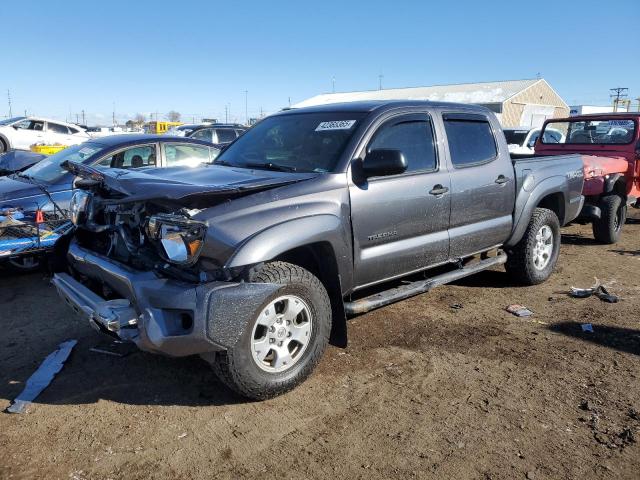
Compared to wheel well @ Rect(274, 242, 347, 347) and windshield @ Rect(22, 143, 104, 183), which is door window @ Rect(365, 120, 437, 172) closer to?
wheel well @ Rect(274, 242, 347, 347)

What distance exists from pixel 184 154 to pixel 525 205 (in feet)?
14.8

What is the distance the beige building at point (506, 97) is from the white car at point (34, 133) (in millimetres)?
23853

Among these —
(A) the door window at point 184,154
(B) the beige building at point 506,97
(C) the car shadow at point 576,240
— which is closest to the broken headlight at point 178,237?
(A) the door window at point 184,154

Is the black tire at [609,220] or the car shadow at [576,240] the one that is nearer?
the black tire at [609,220]

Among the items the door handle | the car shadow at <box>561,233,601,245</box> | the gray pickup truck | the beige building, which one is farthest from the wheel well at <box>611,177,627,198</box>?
the beige building

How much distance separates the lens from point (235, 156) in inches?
181

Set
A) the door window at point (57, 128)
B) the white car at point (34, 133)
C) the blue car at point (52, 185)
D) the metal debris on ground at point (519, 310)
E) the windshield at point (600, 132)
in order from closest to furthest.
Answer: the metal debris on ground at point (519, 310) < the blue car at point (52, 185) < the windshield at point (600, 132) < the white car at point (34, 133) < the door window at point (57, 128)

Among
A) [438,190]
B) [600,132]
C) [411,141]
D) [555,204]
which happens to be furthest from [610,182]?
[411,141]

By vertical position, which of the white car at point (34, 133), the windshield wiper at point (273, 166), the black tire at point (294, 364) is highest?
the white car at point (34, 133)

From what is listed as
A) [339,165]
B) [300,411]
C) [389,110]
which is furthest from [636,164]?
[300,411]

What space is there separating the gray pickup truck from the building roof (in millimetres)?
39902

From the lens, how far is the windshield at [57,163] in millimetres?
6255

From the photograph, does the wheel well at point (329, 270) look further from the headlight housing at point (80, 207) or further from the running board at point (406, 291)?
the headlight housing at point (80, 207)

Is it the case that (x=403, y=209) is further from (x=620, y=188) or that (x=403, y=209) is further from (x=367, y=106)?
(x=620, y=188)
